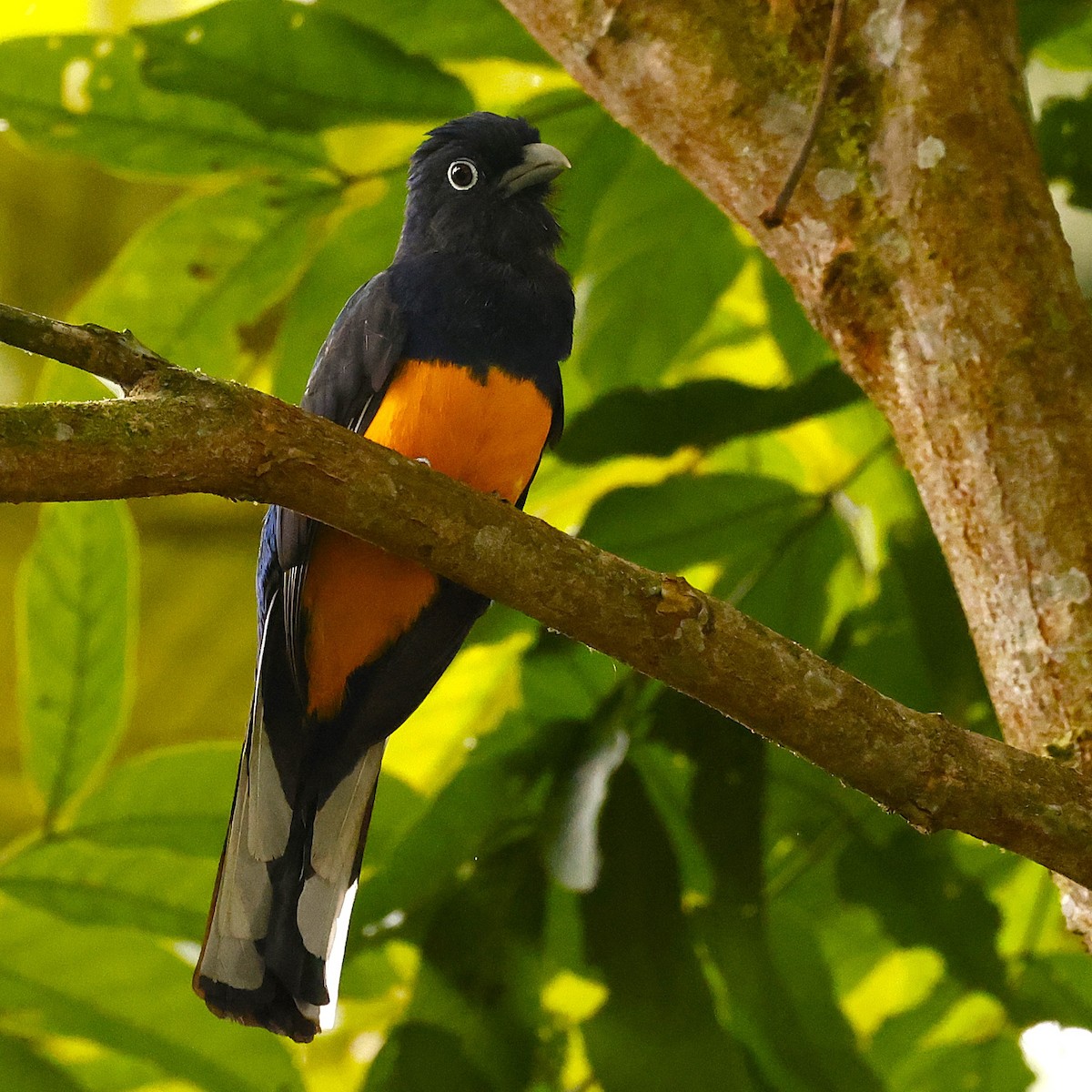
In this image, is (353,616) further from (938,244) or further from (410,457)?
(938,244)

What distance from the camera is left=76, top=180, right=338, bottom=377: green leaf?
117 inches

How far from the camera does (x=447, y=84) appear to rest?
2.97m

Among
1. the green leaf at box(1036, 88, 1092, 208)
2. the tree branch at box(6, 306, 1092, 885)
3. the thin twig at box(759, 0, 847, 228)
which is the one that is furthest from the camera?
the green leaf at box(1036, 88, 1092, 208)

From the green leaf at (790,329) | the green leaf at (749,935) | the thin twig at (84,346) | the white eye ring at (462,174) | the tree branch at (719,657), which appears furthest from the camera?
the green leaf at (790,329)

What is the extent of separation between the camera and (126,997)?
2543 mm

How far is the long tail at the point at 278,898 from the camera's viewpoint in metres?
2.38

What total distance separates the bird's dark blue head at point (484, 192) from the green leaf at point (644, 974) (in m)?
1.11

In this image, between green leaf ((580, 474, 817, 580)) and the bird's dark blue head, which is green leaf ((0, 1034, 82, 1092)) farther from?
the bird's dark blue head

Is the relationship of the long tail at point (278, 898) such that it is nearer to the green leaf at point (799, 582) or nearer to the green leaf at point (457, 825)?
the green leaf at point (457, 825)

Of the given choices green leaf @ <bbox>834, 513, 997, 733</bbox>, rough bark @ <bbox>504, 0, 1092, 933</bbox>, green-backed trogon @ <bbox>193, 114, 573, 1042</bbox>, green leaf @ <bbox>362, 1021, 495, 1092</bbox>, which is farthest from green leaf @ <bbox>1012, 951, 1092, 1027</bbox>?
green-backed trogon @ <bbox>193, 114, 573, 1042</bbox>

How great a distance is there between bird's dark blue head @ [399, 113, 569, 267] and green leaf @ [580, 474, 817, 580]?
55 cm

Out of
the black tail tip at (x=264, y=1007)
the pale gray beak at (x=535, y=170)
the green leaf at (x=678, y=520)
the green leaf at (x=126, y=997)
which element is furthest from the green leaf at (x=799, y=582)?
the green leaf at (x=126, y=997)

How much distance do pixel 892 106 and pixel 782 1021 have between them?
63.2 inches

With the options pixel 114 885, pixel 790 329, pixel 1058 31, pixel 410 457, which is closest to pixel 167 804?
pixel 114 885
